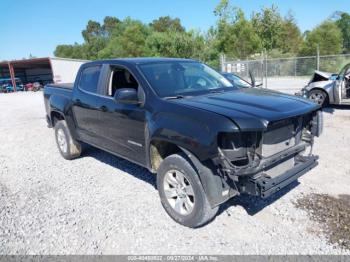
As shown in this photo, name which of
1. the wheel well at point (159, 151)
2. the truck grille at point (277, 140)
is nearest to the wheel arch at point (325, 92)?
the truck grille at point (277, 140)

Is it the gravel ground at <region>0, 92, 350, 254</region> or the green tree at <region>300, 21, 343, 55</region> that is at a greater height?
the green tree at <region>300, 21, 343, 55</region>

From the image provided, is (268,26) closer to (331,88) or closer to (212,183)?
(331,88)

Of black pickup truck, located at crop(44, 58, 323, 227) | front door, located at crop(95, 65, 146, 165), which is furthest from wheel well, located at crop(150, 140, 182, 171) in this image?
front door, located at crop(95, 65, 146, 165)

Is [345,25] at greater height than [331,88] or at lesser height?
greater

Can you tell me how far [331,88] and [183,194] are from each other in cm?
831

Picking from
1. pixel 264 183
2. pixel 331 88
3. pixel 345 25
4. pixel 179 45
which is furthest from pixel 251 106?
pixel 345 25

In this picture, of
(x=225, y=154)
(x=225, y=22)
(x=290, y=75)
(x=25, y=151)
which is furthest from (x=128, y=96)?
(x=225, y=22)

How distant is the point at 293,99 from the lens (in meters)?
3.60

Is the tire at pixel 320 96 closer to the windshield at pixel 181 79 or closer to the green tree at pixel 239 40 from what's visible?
the windshield at pixel 181 79

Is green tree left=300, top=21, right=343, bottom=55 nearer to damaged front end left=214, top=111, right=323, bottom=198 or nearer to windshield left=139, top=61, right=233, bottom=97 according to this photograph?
windshield left=139, top=61, right=233, bottom=97

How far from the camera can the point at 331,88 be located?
32.0ft

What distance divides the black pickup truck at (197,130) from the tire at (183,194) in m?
0.01

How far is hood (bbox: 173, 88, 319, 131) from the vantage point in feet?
9.36

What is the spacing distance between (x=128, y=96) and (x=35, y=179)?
2708 mm
